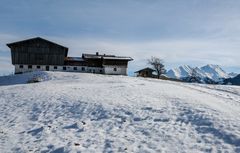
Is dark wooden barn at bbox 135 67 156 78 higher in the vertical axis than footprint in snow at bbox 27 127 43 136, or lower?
higher

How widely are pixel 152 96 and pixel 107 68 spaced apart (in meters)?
54.7

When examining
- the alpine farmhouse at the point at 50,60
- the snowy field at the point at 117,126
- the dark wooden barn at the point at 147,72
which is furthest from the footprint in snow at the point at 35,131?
the dark wooden barn at the point at 147,72

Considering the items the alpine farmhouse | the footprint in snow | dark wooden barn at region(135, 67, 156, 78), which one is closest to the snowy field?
the footprint in snow

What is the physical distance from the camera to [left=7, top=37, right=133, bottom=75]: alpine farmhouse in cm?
7300

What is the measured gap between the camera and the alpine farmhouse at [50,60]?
73.0 meters

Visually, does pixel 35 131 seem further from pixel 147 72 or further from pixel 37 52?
pixel 147 72

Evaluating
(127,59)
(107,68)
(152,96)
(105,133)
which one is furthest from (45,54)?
(105,133)

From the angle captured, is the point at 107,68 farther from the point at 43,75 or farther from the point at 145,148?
the point at 145,148

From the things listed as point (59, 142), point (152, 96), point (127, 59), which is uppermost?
point (127, 59)

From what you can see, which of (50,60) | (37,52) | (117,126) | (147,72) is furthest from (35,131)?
(147,72)

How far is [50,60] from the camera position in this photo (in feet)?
245

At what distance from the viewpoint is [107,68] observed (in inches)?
3100

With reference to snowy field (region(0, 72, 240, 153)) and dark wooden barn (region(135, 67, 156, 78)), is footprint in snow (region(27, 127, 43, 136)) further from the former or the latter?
dark wooden barn (region(135, 67, 156, 78))

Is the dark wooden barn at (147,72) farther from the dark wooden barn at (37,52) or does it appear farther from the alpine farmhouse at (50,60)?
the dark wooden barn at (37,52)
